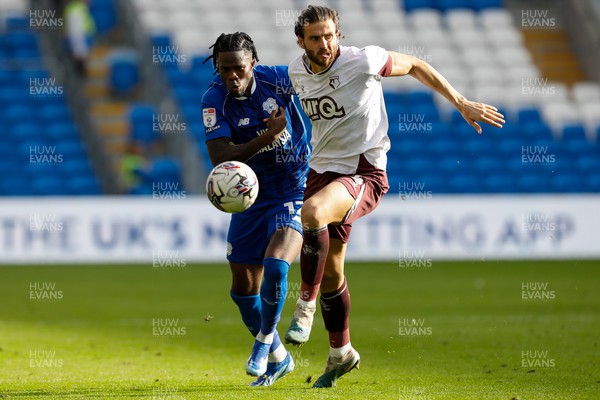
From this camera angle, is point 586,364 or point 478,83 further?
point 478,83

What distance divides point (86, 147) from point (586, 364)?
48.7 feet

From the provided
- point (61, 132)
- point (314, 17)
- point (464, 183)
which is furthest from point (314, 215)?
point (61, 132)

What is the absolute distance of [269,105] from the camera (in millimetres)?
7008

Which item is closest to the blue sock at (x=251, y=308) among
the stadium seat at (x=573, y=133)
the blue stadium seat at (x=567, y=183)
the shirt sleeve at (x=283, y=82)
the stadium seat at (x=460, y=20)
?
the shirt sleeve at (x=283, y=82)

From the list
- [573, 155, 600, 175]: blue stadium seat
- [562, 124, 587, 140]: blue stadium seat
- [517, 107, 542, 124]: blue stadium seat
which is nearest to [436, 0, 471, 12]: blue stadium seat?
[517, 107, 542, 124]: blue stadium seat

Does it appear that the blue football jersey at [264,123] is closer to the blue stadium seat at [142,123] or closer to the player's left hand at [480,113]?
the player's left hand at [480,113]

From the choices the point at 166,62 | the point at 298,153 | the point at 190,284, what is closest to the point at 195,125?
the point at 166,62

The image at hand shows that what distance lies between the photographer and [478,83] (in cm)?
2291

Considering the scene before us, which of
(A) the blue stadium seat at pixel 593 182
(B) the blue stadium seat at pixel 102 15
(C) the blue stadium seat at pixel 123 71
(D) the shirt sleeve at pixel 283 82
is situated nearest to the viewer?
(D) the shirt sleeve at pixel 283 82

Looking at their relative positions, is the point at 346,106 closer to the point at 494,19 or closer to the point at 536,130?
the point at 536,130

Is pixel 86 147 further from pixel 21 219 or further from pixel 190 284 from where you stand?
pixel 190 284

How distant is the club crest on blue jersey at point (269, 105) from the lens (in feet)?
23.0

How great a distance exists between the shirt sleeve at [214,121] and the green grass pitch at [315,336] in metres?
1.68

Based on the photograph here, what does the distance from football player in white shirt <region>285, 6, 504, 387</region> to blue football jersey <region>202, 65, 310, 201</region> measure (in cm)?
24
